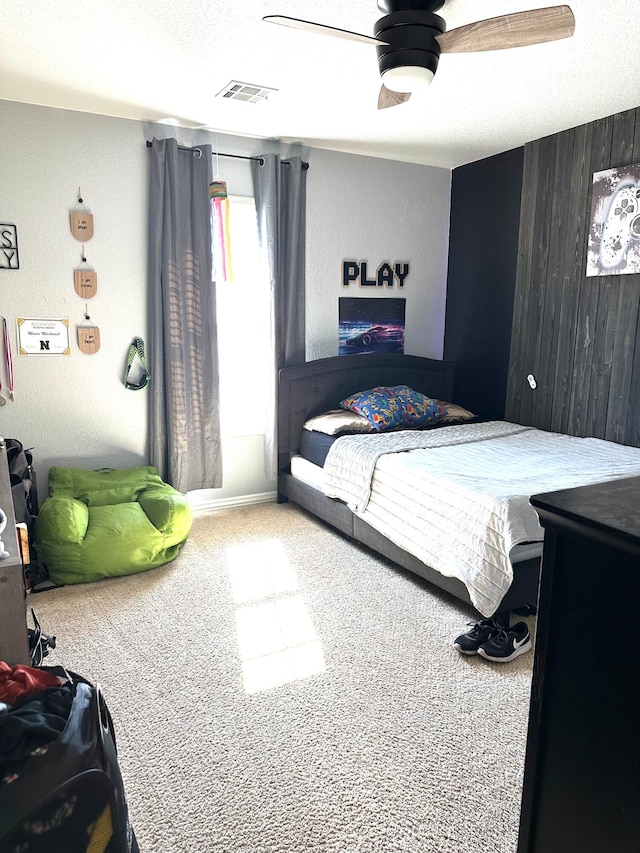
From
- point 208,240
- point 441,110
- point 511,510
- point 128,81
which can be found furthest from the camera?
point 208,240

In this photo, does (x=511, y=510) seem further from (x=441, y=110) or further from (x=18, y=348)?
(x=18, y=348)

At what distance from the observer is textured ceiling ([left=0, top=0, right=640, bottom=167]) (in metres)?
2.32

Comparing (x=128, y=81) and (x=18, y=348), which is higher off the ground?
(x=128, y=81)

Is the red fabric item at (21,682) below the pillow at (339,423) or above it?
below

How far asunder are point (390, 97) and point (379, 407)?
74.8 inches

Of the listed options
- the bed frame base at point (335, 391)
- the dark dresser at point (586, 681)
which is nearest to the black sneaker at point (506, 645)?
the bed frame base at point (335, 391)

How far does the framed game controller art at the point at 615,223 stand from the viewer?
3.46 metres

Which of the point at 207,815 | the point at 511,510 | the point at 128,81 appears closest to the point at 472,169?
the point at 128,81

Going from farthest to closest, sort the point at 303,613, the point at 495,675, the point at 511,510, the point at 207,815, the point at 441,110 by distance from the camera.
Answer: the point at 441,110 → the point at 303,613 → the point at 511,510 → the point at 495,675 → the point at 207,815

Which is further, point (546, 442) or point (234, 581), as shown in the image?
point (546, 442)

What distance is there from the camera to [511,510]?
2.44m

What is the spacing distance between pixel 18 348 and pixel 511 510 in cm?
281

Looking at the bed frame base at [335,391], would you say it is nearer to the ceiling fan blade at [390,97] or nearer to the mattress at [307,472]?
the mattress at [307,472]

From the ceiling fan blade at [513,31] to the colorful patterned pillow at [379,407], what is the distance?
2169 mm
